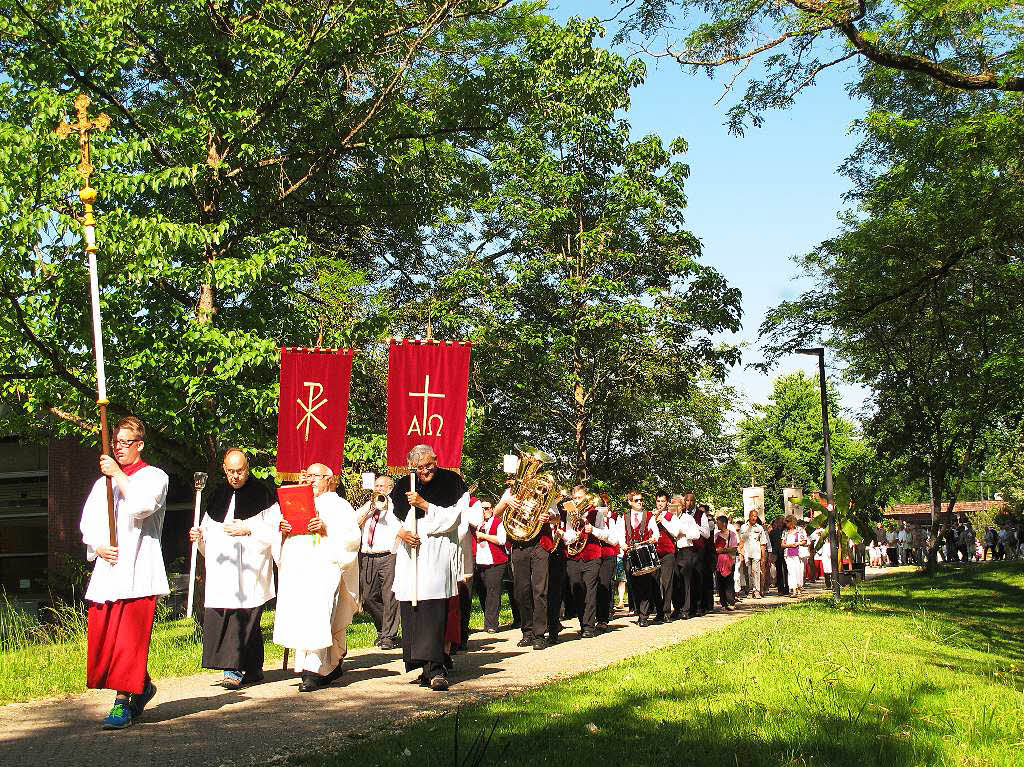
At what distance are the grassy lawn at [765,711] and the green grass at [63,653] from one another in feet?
14.7

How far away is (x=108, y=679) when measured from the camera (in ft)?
27.4

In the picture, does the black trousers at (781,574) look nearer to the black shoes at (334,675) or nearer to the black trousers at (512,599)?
the black trousers at (512,599)

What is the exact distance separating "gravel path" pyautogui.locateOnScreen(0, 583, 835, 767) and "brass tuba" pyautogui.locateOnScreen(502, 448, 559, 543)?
5.40 ft

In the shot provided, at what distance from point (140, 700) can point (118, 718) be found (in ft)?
1.15

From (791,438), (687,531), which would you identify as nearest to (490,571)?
(687,531)

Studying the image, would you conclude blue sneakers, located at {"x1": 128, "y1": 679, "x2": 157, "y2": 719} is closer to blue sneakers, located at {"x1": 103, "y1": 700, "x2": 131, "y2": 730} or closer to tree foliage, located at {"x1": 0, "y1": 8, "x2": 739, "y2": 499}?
blue sneakers, located at {"x1": 103, "y1": 700, "x2": 131, "y2": 730}

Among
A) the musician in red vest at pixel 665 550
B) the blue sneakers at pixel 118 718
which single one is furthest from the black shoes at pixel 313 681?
the musician in red vest at pixel 665 550

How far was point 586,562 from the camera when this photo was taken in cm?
1711

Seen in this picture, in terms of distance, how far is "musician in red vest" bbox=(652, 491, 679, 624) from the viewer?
18.6 metres

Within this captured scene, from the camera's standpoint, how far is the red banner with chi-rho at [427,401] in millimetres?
11164

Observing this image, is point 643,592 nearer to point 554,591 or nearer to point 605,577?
point 605,577

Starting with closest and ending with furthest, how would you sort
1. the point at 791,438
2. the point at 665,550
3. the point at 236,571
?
the point at 236,571 → the point at 665,550 → the point at 791,438

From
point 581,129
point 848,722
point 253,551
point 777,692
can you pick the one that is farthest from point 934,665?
point 581,129

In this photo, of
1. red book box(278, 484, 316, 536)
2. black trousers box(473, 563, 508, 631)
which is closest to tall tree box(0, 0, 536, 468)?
black trousers box(473, 563, 508, 631)
